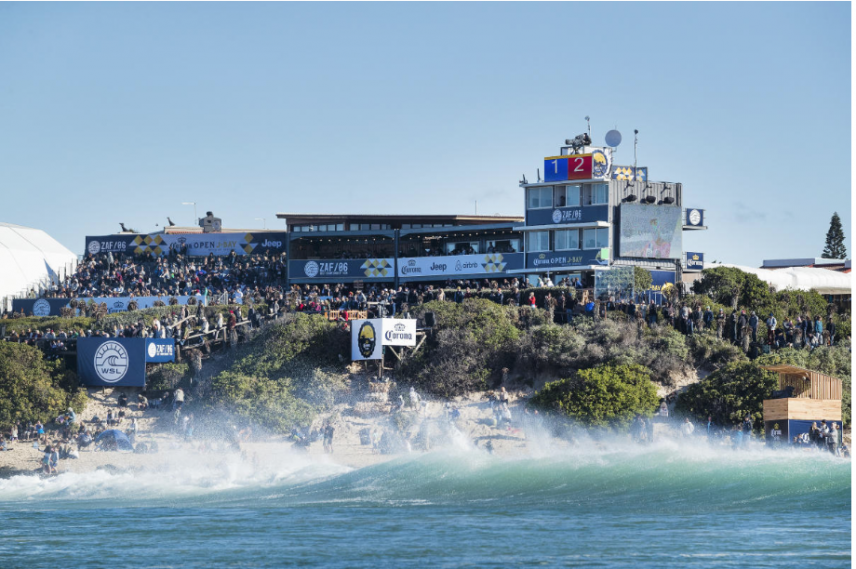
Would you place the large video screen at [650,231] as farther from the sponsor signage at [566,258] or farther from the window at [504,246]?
the window at [504,246]

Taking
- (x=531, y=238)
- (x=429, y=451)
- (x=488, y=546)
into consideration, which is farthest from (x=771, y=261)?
(x=488, y=546)

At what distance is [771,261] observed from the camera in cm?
9812

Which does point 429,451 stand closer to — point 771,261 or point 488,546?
point 488,546

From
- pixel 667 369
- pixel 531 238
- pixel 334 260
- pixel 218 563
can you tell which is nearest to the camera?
pixel 218 563

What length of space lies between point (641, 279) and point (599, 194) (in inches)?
220

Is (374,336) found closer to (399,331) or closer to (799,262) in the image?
(399,331)

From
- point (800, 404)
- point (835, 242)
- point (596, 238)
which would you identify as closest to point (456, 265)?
point (596, 238)

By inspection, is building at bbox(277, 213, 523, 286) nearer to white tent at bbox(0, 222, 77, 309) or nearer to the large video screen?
the large video screen

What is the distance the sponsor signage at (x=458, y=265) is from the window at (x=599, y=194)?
533 cm

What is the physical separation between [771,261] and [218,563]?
3145 inches

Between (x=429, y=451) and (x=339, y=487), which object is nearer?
(x=339, y=487)

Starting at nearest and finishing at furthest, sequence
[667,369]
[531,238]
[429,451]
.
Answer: [429,451] → [667,369] → [531,238]

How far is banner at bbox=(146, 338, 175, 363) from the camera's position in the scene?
174 feet

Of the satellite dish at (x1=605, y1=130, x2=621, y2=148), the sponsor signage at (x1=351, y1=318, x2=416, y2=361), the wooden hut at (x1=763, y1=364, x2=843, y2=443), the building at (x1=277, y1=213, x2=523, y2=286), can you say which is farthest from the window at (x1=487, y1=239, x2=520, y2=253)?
the wooden hut at (x1=763, y1=364, x2=843, y2=443)
